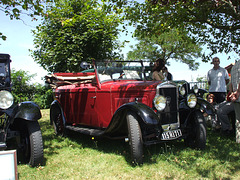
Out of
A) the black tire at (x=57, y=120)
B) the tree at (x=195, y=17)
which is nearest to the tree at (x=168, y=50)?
the tree at (x=195, y=17)

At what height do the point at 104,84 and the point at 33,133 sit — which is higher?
the point at 104,84

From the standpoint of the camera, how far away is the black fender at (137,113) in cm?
328

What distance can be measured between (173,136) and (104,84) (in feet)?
5.68

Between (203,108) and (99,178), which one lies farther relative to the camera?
(203,108)

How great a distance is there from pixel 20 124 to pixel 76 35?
4.94m

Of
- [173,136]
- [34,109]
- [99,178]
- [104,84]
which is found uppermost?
[104,84]

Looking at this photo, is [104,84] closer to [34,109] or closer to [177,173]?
[34,109]

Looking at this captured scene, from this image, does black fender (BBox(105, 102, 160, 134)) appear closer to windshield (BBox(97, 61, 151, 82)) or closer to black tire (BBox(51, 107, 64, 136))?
windshield (BBox(97, 61, 151, 82))

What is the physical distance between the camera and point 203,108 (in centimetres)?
419

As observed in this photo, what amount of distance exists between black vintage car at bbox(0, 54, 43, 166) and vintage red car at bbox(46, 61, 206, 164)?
116cm

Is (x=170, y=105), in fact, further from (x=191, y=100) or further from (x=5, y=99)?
(x=5, y=99)

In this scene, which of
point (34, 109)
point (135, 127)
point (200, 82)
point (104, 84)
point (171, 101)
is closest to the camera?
point (135, 127)

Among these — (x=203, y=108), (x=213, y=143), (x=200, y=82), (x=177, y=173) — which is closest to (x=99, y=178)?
(x=177, y=173)

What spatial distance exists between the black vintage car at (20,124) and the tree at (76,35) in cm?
426
